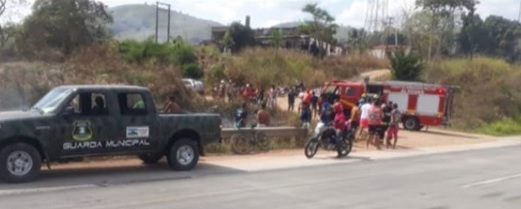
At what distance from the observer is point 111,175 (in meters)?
15.3

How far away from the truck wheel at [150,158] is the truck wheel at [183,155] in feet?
1.18

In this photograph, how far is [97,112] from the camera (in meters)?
14.8

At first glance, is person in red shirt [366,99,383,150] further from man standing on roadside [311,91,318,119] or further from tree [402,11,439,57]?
tree [402,11,439,57]

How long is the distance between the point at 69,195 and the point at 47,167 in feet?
10.9

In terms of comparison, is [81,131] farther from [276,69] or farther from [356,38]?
[356,38]

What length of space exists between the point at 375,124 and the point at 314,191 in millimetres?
11700

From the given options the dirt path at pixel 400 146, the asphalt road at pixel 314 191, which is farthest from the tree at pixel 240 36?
the asphalt road at pixel 314 191

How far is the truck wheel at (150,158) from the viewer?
1622 cm

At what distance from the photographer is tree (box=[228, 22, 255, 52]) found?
349 ft

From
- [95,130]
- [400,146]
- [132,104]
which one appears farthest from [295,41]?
[95,130]

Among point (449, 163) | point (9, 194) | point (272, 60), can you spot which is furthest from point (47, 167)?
point (272, 60)

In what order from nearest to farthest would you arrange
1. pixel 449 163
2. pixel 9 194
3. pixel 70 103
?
pixel 9 194, pixel 70 103, pixel 449 163

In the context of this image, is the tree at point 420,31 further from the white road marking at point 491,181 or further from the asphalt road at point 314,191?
the asphalt road at point 314,191

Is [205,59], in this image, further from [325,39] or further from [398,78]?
[325,39]
